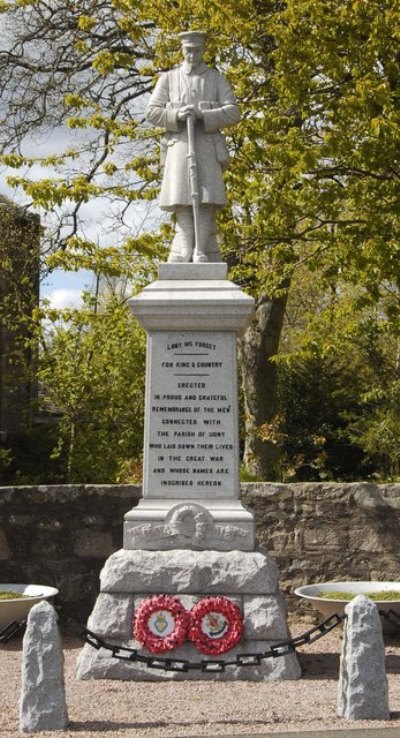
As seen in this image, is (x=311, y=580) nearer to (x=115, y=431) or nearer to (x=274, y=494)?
(x=274, y=494)

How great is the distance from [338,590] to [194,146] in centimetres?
400

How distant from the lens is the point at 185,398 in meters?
8.27

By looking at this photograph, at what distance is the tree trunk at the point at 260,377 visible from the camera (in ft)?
56.4

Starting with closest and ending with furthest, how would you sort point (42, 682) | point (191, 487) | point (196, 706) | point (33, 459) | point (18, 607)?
point (42, 682)
point (196, 706)
point (191, 487)
point (18, 607)
point (33, 459)

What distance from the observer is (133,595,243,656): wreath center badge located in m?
7.73

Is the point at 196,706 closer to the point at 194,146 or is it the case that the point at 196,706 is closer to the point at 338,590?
the point at 338,590

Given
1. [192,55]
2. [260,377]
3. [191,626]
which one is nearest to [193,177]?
[192,55]

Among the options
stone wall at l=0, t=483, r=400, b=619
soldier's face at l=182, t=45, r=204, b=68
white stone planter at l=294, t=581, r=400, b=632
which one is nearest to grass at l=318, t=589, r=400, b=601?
white stone planter at l=294, t=581, r=400, b=632

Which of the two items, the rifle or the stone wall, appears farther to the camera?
the stone wall

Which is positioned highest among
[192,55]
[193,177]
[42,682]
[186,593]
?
[192,55]

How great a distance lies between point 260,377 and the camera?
17781mm

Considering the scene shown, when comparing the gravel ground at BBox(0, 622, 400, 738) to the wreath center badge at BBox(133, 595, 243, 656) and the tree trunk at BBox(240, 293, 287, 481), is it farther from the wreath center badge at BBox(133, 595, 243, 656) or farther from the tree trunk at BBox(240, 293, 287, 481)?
the tree trunk at BBox(240, 293, 287, 481)

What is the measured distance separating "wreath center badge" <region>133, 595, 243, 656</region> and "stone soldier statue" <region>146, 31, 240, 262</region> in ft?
8.63

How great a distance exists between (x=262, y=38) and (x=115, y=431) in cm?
662
